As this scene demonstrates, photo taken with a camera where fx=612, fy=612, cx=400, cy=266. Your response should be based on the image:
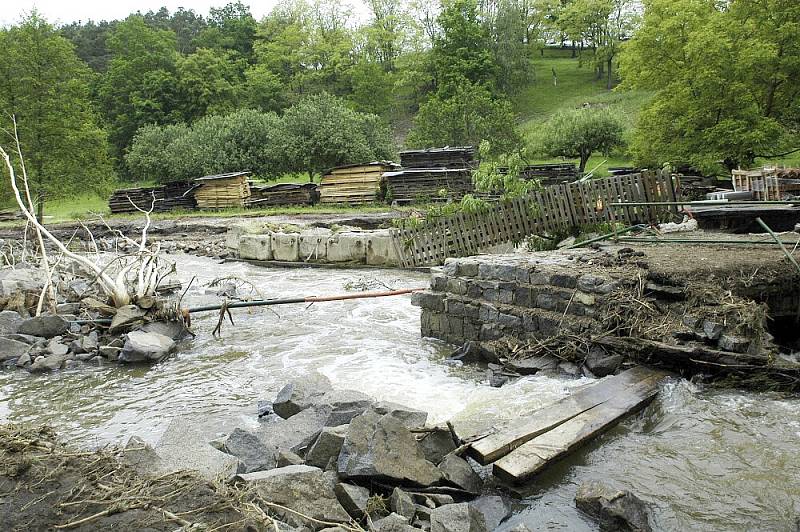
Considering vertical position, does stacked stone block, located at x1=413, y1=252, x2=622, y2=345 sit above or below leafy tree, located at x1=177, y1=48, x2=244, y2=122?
below

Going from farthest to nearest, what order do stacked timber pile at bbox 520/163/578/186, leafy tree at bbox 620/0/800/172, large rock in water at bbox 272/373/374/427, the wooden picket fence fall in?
stacked timber pile at bbox 520/163/578/186 < leafy tree at bbox 620/0/800/172 < the wooden picket fence < large rock in water at bbox 272/373/374/427

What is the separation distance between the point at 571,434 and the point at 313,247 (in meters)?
14.5

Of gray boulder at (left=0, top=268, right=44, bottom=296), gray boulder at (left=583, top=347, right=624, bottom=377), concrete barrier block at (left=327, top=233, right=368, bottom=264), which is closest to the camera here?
gray boulder at (left=583, top=347, right=624, bottom=377)

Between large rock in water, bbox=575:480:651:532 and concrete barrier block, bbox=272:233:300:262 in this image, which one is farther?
concrete barrier block, bbox=272:233:300:262

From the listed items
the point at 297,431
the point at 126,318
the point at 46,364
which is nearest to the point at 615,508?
the point at 297,431

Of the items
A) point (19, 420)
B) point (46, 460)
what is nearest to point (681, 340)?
point (46, 460)

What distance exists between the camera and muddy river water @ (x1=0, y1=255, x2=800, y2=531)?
15.6ft

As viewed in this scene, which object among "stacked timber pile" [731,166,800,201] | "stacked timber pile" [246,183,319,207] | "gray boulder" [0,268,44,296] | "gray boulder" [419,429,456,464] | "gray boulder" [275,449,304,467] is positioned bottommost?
"gray boulder" [419,429,456,464]

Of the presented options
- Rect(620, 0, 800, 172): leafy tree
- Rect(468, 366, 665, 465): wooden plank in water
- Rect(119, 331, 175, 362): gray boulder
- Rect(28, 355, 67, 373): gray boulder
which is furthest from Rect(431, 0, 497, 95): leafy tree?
Rect(468, 366, 665, 465): wooden plank in water

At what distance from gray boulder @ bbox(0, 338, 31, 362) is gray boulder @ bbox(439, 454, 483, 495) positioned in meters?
8.03

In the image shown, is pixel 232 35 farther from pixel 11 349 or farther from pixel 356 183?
pixel 11 349

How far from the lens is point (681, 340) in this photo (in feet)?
22.9

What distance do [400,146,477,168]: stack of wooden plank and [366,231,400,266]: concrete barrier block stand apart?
16.0 m

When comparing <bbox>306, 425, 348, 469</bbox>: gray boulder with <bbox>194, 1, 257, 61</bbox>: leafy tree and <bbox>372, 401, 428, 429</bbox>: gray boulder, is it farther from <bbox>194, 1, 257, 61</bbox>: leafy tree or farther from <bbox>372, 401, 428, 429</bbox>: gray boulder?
<bbox>194, 1, 257, 61</bbox>: leafy tree
